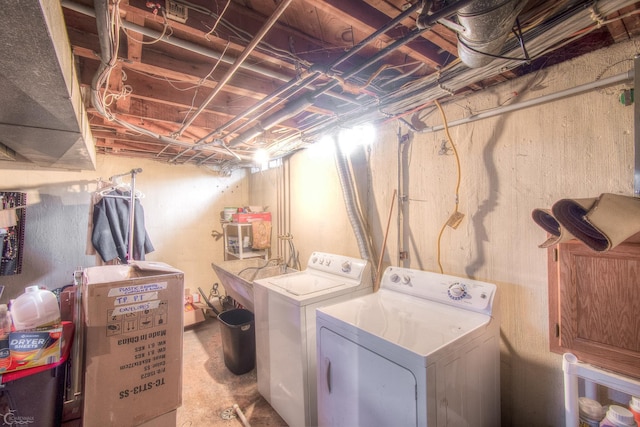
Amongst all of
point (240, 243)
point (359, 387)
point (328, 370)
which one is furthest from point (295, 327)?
point (240, 243)

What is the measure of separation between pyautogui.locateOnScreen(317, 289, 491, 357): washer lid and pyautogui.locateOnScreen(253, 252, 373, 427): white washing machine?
9.9 inches

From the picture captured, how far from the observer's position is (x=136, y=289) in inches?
54.4

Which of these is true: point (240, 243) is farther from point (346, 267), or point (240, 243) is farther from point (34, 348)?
point (34, 348)

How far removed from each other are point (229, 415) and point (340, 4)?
8.63ft

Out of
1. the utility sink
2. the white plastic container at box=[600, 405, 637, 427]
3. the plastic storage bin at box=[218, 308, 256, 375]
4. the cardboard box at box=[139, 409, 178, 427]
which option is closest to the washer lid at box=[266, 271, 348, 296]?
the utility sink

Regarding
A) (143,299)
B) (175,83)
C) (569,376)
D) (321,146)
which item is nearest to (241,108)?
(175,83)

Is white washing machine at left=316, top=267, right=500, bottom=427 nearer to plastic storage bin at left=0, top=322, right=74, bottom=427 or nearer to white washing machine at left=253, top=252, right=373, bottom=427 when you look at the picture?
white washing machine at left=253, top=252, right=373, bottom=427

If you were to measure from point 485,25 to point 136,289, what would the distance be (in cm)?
183

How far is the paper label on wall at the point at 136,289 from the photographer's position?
4.32 feet

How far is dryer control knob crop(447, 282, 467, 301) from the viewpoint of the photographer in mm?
1560

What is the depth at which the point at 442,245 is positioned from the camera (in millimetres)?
1873

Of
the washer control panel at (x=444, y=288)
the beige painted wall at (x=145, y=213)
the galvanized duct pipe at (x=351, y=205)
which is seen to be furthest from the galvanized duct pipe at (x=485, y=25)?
the beige painted wall at (x=145, y=213)

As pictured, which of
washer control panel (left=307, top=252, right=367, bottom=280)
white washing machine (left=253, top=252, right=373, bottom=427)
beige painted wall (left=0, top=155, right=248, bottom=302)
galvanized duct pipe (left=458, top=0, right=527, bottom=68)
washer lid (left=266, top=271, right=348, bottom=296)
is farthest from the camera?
beige painted wall (left=0, top=155, right=248, bottom=302)

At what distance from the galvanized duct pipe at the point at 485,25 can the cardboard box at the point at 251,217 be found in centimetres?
294
